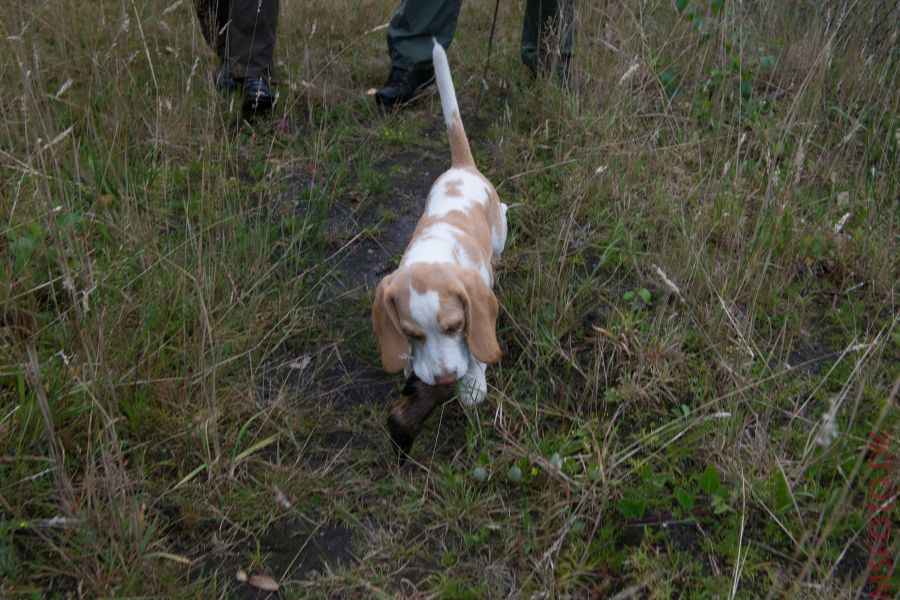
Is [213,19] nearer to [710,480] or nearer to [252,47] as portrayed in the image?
[252,47]

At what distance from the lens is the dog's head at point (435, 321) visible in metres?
1.78

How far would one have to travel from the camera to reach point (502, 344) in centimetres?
221

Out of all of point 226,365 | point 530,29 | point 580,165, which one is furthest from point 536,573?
point 530,29

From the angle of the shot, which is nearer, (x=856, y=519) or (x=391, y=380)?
(x=856, y=519)

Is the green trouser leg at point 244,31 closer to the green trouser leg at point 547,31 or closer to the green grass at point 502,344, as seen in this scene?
the green grass at point 502,344

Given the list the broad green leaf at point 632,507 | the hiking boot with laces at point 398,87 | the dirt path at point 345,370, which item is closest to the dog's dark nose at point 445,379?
the dirt path at point 345,370

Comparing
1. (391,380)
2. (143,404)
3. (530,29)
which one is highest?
(530,29)

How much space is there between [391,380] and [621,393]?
657 mm

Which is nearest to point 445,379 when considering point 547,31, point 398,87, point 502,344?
point 502,344

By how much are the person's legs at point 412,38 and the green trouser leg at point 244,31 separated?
1.92 feet

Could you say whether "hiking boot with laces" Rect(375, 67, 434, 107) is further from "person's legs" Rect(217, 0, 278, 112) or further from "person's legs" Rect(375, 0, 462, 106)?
"person's legs" Rect(217, 0, 278, 112)

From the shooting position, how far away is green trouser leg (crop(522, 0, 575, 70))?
327 cm

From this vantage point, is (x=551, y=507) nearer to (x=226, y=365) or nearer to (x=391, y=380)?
(x=391, y=380)

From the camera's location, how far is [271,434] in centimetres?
191
